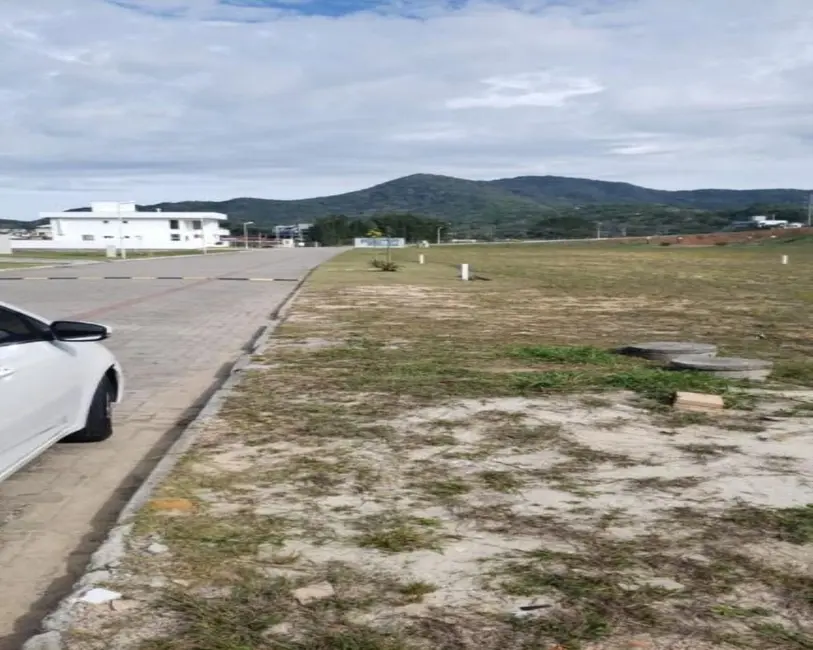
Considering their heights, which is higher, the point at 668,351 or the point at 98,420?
the point at 98,420

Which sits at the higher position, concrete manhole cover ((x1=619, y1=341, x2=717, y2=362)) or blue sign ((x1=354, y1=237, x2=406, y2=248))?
concrete manhole cover ((x1=619, y1=341, x2=717, y2=362))

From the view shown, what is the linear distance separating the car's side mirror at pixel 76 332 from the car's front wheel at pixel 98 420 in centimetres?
61

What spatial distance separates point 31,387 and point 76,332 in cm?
75

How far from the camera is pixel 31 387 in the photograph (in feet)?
17.6

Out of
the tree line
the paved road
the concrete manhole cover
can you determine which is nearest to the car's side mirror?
the paved road

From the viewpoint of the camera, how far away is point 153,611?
3.73m

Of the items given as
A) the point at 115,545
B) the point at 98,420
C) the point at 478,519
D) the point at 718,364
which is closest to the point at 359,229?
the point at 718,364

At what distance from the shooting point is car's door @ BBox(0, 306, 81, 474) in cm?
505

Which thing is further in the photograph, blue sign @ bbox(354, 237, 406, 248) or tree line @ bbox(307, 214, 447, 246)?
tree line @ bbox(307, 214, 447, 246)

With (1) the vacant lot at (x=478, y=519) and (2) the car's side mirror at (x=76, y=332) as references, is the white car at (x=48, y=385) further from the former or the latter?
(1) the vacant lot at (x=478, y=519)

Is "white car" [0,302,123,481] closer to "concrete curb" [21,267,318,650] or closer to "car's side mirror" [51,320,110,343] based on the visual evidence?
"car's side mirror" [51,320,110,343]

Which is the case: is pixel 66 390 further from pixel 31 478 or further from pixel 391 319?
pixel 391 319

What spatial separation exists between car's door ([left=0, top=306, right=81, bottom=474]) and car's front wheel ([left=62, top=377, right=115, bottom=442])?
1.30 feet

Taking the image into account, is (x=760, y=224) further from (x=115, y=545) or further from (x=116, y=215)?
(x=115, y=545)
